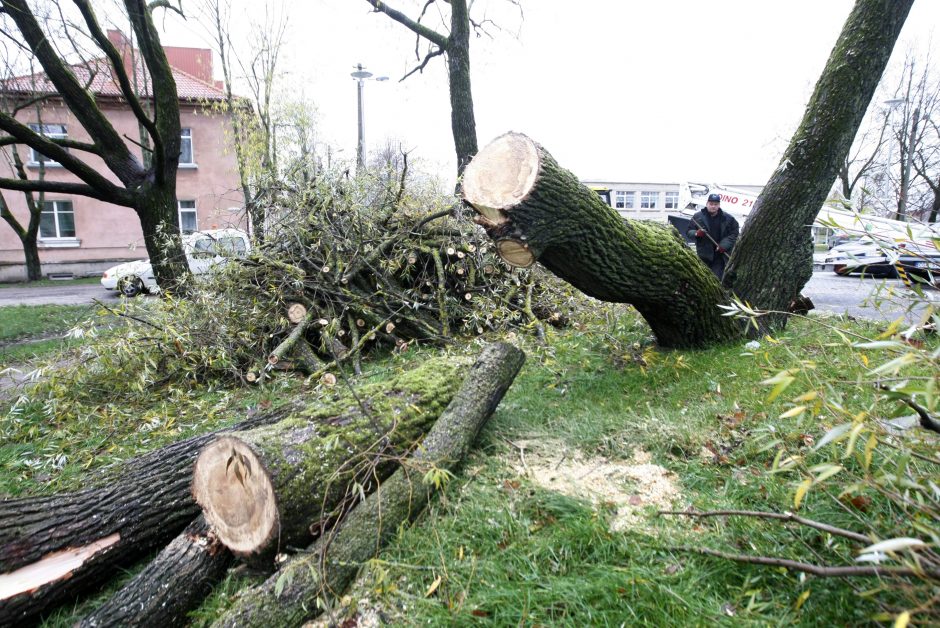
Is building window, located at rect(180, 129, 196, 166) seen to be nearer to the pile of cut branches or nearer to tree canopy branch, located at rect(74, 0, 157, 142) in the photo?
tree canopy branch, located at rect(74, 0, 157, 142)

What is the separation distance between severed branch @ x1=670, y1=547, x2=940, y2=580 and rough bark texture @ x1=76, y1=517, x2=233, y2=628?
7.23 feet

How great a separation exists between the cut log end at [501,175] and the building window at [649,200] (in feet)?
145

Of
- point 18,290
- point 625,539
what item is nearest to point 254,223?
point 625,539

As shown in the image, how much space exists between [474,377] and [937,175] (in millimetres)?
33657

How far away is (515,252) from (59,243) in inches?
985

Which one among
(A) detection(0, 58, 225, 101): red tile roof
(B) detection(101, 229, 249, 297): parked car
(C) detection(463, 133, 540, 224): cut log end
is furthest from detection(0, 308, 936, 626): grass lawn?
(A) detection(0, 58, 225, 101): red tile roof

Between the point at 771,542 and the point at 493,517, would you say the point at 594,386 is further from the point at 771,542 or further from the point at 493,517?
the point at 771,542

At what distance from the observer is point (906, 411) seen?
1798 millimetres

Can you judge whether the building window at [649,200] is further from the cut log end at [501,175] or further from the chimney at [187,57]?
the cut log end at [501,175]

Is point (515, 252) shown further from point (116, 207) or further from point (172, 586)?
point (116, 207)

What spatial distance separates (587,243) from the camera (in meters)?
4.03

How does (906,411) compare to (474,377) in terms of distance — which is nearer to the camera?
(906,411)

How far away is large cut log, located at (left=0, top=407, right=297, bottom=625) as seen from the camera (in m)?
2.77

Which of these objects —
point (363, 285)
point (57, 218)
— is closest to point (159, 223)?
point (363, 285)
